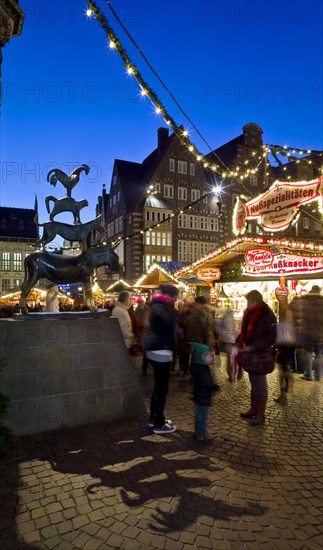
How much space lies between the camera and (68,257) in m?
5.39

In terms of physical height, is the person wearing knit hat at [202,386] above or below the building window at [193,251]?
below

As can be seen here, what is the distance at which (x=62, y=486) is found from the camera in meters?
3.25

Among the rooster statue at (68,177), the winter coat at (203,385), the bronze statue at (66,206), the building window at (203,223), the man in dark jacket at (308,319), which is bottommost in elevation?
the winter coat at (203,385)

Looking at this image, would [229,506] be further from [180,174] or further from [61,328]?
[180,174]

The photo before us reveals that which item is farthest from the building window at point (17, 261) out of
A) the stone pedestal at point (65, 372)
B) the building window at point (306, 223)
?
the stone pedestal at point (65, 372)

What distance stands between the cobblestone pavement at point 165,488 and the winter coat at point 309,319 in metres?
2.19

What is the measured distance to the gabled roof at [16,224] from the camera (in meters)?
60.6

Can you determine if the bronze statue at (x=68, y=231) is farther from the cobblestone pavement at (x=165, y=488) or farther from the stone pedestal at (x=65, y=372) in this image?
the cobblestone pavement at (x=165, y=488)

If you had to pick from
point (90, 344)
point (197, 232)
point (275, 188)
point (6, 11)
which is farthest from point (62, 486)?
point (197, 232)

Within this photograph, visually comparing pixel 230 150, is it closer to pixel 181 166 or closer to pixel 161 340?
pixel 181 166

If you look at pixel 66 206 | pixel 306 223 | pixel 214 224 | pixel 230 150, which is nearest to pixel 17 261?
pixel 214 224

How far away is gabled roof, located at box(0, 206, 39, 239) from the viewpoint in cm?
6059

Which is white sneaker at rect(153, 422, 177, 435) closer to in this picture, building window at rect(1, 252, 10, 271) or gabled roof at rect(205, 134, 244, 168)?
gabled roof at rect(205, 134, 244, 168)

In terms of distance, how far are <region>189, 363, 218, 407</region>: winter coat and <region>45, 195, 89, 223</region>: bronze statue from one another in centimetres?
316
